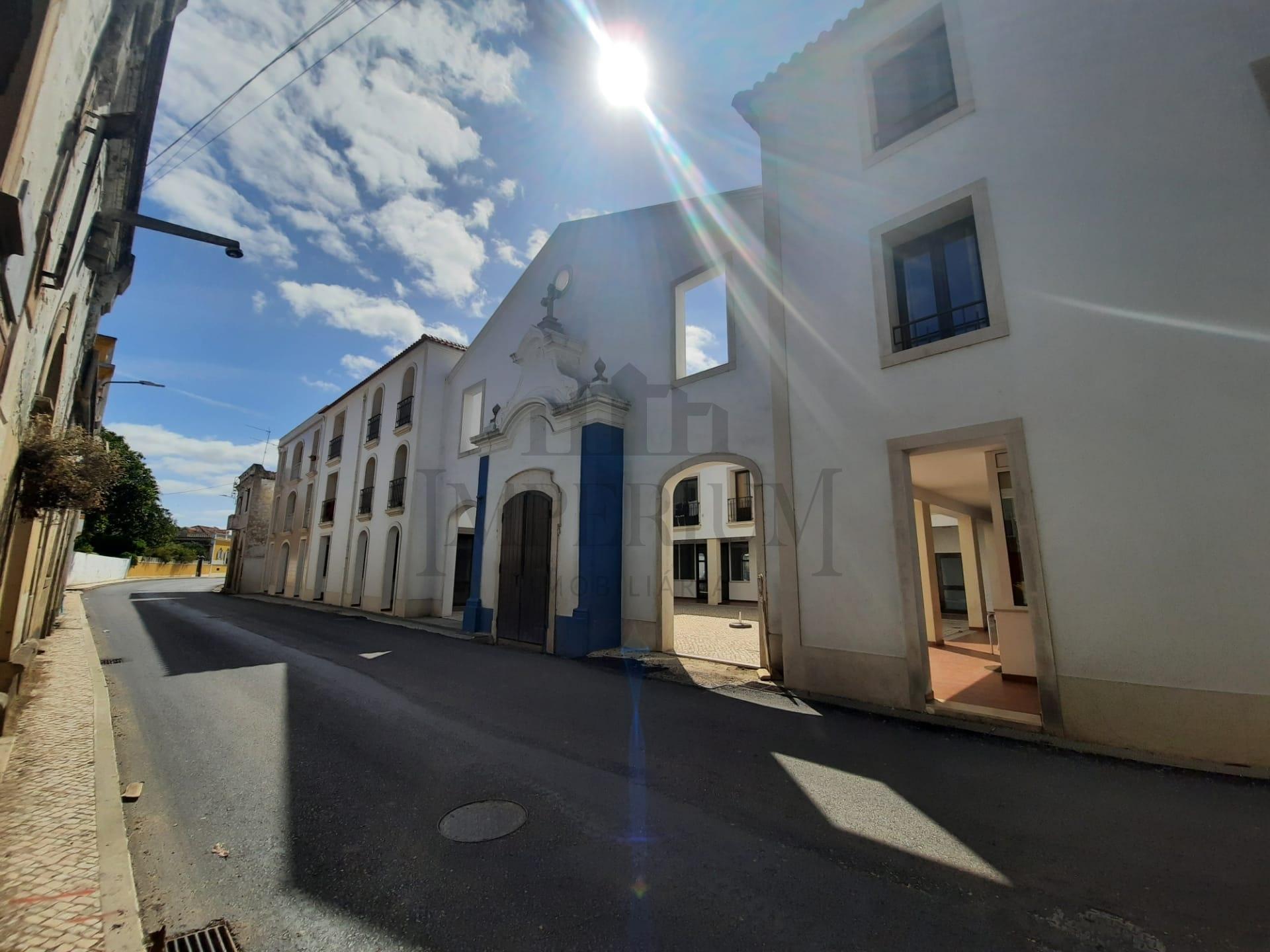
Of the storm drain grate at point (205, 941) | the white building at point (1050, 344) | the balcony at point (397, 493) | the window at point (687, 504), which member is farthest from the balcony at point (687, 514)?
the storm drain grate at point (205, 941)

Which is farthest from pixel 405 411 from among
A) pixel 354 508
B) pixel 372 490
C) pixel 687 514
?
pixel 687 514

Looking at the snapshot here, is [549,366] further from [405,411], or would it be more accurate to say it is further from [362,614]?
[362,614]

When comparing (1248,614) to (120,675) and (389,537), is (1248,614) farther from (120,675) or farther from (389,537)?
(389,537)

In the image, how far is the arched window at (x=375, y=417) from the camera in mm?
19344

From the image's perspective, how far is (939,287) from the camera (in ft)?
22.2

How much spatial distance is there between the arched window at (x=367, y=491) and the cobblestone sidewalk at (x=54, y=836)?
523 inches

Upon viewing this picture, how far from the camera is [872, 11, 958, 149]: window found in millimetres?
6848

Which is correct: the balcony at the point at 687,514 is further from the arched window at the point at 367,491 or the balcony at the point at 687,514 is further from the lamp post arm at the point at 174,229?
the lamp post arm at the point at 174,229

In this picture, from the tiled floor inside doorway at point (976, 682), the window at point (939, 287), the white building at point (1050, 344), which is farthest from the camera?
the window at point (939, 287)

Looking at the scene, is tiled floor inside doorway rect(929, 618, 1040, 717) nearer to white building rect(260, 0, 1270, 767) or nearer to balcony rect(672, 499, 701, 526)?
white building rect(260, 0, 1270, 767)

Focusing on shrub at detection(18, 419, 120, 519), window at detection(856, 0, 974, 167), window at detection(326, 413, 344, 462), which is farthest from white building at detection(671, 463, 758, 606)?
shrub at detection(18, 419, 120, 519)

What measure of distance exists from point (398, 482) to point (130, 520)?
40.4 metres

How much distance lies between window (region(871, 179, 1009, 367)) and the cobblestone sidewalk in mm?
7660

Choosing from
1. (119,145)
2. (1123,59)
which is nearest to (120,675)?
(119,145)
